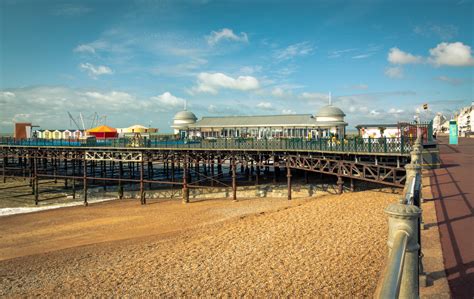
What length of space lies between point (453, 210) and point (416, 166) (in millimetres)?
5358

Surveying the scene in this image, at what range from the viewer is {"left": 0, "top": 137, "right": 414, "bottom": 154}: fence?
969 inches

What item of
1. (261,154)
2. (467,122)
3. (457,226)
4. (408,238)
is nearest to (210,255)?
(457,226)

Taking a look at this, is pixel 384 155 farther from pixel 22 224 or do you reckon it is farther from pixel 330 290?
pixel 22 224

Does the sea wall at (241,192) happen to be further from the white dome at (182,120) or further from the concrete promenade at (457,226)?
the concrete promenade at (457,226)

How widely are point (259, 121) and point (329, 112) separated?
8.51m

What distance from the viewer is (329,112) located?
36.6 m

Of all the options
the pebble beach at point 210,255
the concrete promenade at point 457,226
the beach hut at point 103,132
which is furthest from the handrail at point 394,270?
the beach hut at point 103,132

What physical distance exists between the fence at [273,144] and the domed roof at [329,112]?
29.2 ft

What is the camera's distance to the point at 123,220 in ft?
84.4

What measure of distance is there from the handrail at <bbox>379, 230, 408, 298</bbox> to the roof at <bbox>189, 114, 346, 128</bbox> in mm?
33747

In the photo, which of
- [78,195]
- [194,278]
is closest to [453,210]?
[194,278]

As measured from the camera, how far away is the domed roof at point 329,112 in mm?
36500

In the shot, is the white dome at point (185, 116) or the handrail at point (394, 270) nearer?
the handrail at point (394, 270)

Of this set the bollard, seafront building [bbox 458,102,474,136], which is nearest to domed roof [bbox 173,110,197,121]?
the bollard
